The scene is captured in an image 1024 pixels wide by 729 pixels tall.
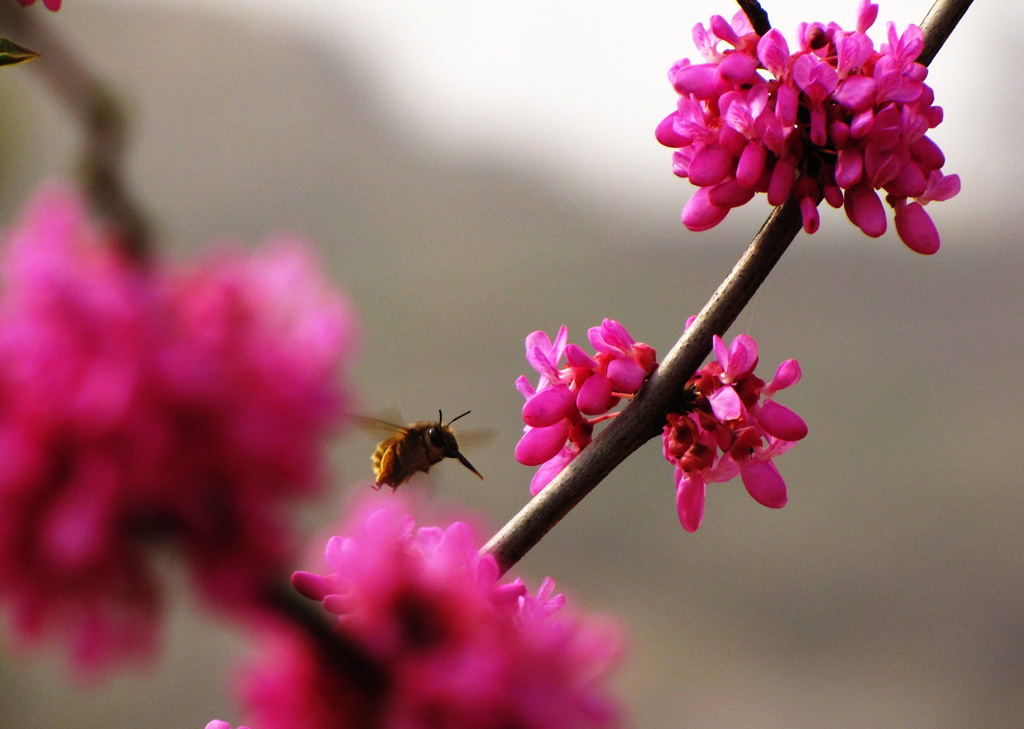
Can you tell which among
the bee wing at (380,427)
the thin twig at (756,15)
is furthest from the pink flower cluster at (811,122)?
the bee wing at (380,427)

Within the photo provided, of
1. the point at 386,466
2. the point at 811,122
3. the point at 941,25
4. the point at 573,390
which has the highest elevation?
the point at 941,25

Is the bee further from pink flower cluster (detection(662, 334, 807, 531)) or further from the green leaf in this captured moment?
the green leaf

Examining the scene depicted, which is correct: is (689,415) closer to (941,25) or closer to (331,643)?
(941,25)

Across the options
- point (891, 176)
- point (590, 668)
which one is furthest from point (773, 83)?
point (590, 668)

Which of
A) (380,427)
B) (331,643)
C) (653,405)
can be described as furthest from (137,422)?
(380,427)

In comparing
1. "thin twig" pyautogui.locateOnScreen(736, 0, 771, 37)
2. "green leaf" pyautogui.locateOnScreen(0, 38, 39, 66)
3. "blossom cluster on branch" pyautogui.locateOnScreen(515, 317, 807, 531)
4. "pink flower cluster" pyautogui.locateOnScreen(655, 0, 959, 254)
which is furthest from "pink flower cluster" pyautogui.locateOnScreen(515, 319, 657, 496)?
"green leaf" pyautogui.locateOnScreen(0, 38, 39, 66)

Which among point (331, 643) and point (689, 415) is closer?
point (331, 643)
